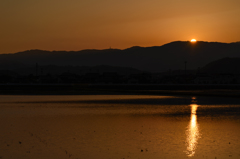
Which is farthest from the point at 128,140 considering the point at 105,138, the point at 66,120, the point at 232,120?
the point at 232,120

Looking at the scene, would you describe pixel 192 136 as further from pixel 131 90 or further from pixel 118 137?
pixel 131 90

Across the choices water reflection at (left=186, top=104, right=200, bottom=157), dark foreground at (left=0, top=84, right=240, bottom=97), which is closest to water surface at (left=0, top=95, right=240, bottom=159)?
water reflection at (left=186, top=104, right=200, bottom=157)

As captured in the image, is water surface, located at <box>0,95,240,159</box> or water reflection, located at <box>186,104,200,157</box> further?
water reflection, located at <box>186,104,200,157</box>

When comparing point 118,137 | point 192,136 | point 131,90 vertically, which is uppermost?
point 192,136

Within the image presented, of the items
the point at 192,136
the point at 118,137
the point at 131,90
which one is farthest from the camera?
the point at 131,90

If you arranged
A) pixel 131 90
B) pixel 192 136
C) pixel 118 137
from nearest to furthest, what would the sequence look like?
pixel 118 137 < pixel 192 136 < pixel 131 90

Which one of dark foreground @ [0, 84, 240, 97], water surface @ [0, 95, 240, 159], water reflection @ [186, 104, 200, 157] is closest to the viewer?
water surface @ [0, 95, 240, 159]

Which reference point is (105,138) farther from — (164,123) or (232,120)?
(232,120)

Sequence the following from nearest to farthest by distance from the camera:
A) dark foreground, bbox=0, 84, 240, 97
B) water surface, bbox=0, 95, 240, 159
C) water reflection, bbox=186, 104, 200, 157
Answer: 1. water surface, bbox=0, 95, 240, 159
2. water reflection, bbox=186, 104, 200, 157
3. dark foreground, bbox=0, 84, 240, 97

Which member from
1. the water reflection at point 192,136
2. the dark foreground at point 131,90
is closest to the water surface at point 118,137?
the water reflection at point 192,136

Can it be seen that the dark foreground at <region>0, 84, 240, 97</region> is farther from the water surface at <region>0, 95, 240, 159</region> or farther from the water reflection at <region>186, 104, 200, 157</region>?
the water reflection at <region>186, 104, 200, 157</region>

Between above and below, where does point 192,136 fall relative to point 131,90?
above

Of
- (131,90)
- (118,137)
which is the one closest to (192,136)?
(118,137)

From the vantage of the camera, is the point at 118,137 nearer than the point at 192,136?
Yes
